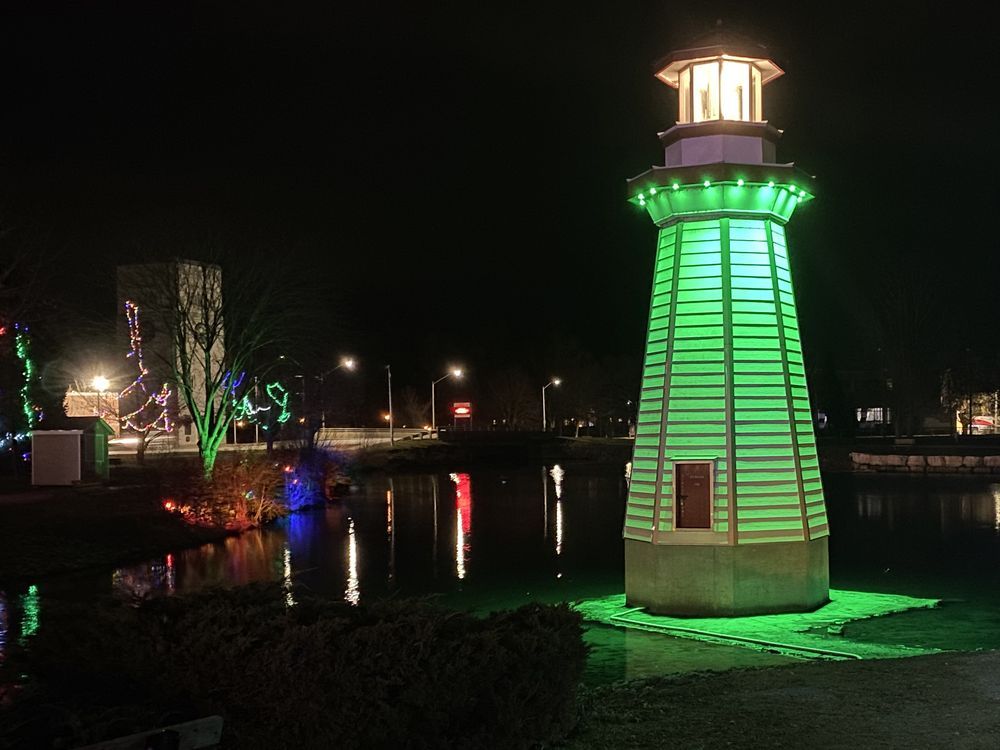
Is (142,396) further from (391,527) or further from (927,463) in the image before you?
(927,463)

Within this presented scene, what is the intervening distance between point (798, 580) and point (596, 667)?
4803mm

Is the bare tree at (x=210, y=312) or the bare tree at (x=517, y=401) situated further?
the bare tree at (x=517, y=401)

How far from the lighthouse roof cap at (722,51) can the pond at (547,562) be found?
8517 millimetres

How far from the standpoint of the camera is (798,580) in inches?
643

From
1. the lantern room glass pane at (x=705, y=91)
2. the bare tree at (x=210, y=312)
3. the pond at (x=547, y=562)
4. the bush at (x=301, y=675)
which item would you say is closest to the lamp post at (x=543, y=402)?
the pond at (x=547, y=562)

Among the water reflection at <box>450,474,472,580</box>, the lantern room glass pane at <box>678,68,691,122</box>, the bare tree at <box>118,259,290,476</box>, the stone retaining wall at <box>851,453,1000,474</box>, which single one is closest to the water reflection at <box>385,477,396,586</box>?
the water reflection at <box>450,474,472,580</box>

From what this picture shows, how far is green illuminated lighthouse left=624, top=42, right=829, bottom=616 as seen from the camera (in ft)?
53.0

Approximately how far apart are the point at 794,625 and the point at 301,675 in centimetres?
1002

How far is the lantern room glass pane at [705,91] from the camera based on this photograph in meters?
16.7

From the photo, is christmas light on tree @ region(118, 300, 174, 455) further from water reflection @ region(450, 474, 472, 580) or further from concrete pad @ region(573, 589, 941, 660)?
concrete pad @ region(573, 589, 941, 660)

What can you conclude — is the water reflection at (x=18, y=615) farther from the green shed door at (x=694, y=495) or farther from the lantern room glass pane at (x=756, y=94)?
the lantern room glass pane at (x=756, y=94)

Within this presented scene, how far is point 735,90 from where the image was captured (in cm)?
1677

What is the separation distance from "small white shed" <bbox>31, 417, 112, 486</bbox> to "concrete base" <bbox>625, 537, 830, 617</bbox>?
1073 inches

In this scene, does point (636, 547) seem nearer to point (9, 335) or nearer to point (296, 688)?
point (296, 688)
